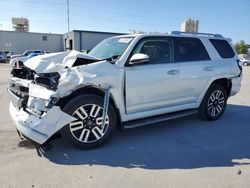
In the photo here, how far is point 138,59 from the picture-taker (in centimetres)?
403

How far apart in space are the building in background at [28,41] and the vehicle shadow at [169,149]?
143 ft

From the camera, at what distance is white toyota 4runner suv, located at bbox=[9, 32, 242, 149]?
3521 millimetres

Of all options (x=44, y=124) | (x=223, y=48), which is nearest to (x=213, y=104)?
(x=223, y=48)

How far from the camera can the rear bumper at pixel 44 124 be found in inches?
135

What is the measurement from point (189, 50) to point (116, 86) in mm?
2054

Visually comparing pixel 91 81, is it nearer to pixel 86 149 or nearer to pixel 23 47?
pixel 86 149

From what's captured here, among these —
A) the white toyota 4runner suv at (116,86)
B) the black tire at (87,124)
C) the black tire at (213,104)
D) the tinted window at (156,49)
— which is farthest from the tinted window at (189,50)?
the black tire at (87,124)

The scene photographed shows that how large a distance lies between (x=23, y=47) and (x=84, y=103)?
44.9 metres

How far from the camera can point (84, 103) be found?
370 centimetres

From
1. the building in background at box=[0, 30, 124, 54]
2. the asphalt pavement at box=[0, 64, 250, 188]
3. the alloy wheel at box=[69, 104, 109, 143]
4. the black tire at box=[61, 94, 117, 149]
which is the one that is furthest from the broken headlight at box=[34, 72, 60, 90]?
the building in background at box=[0, 30, 124, 54]

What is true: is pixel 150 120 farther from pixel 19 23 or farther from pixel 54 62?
pixel 19 23

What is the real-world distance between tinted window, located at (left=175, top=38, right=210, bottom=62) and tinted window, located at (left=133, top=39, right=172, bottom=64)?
209mm

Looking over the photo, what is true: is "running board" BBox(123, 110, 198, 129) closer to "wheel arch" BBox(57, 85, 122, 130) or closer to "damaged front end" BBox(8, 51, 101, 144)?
"wheel arch" BBox(57, 85, 122, 130)

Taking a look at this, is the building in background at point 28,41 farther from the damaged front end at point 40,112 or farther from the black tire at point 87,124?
the black tire at point 87,124
